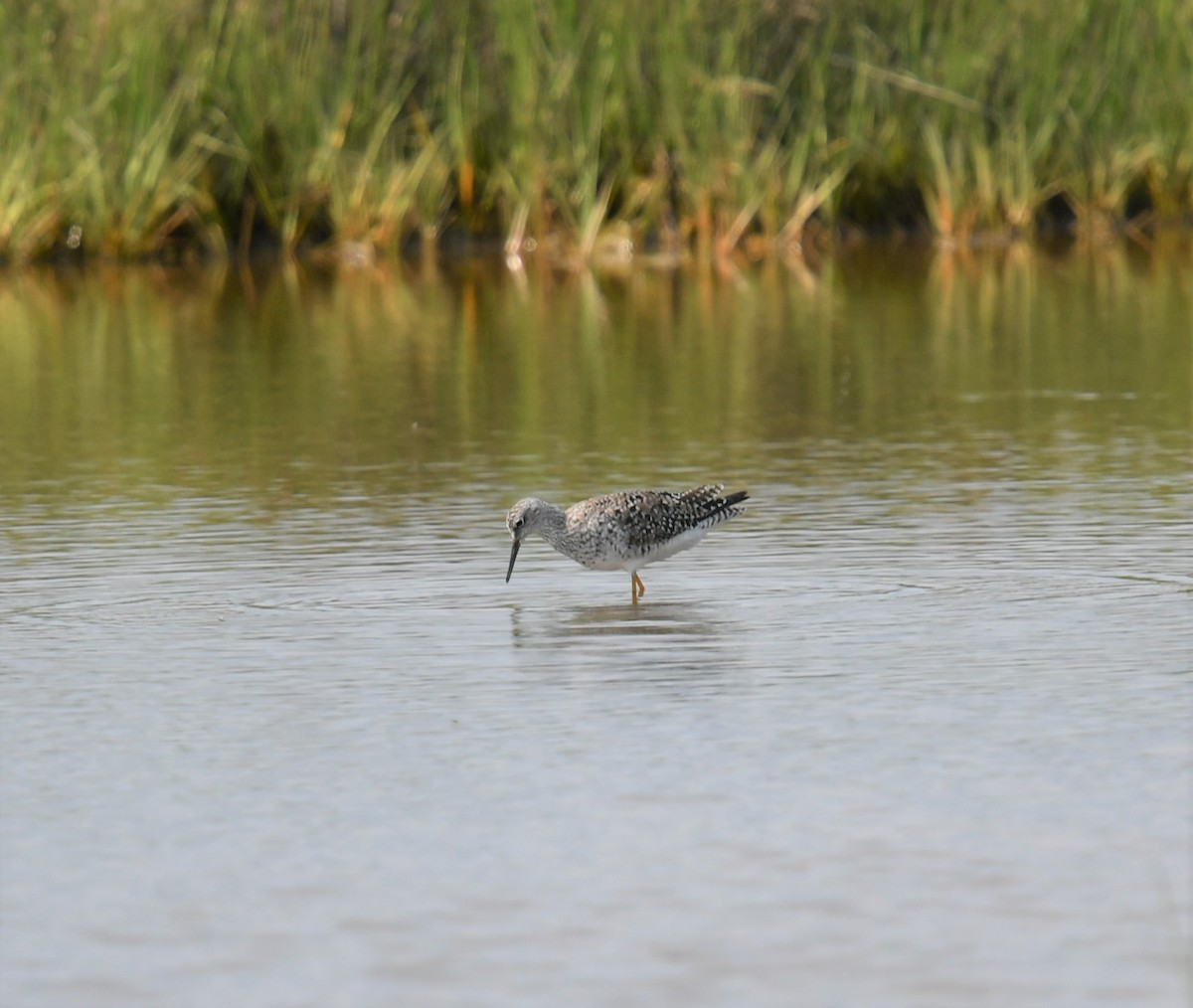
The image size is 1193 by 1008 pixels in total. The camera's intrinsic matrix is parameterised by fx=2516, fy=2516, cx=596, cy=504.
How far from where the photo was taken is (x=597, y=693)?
7.32 m

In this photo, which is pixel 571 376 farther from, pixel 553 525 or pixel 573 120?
pixel 573 120

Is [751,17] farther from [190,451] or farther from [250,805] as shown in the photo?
[250,805]

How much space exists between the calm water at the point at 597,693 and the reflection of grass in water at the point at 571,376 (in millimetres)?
71

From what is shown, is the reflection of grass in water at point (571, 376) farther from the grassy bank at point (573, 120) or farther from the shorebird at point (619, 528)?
the shorebird at point (619, 528)

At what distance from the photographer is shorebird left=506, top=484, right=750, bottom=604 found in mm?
8930

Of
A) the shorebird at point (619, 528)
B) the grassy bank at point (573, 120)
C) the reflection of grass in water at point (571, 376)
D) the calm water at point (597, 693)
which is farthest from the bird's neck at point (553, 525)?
the grassy bank at point (573, 120)

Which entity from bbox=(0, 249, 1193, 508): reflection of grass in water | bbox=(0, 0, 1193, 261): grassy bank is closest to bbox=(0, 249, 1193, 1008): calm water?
bbox=(0, 249, 1193, 508): reflection of grass in water

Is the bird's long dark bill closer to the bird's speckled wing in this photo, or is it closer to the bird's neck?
the bird's neck

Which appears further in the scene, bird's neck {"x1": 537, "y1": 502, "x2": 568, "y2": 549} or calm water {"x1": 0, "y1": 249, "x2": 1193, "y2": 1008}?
bird's neck {"x1": 537, "y1": 502, "x2": 568, "y2": 549}

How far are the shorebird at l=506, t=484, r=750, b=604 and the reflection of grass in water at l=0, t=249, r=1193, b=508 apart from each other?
180cm

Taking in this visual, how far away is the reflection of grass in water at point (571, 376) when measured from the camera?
39.2 ft

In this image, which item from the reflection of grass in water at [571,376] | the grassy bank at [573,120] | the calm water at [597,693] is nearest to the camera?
the calm water at [597,693]

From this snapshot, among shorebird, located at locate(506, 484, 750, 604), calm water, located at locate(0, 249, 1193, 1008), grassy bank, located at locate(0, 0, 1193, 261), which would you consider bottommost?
calm water, located at locate(0, 249, 1193, 1008)

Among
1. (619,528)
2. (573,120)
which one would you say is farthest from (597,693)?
(573,120)
